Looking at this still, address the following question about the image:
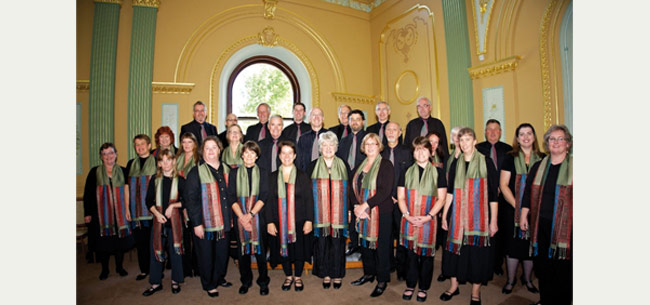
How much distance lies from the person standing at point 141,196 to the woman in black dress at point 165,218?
42 centimetres

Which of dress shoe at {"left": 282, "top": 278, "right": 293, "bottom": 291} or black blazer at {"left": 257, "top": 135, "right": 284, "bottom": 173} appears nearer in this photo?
dress shoe at {"left": 282, "top": 278, "right": 293, "bottom": 291}

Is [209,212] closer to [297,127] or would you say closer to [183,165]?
[183,165]

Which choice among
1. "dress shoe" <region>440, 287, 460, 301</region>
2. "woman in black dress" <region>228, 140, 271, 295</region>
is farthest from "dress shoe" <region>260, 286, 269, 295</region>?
"dress shoe" <region>440, 287, 460, 301</region>

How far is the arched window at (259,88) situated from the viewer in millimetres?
7945

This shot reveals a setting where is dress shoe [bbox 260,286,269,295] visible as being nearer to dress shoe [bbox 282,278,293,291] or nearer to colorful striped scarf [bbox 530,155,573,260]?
dress shoe [bbox 282,278,293,291]

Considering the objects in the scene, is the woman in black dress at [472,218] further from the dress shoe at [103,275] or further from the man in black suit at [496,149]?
the dress shoe at [103,275]

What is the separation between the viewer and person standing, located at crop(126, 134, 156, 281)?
145 inches

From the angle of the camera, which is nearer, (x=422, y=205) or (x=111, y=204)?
(x=422, y=205)

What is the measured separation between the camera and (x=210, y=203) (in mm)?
3117

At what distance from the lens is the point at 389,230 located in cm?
314

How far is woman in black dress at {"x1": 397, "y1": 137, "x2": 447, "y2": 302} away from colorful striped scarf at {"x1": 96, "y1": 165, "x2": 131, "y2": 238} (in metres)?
3.09

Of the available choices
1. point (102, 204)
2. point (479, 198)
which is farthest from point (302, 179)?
point (102, 204)

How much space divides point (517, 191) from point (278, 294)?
251 centimetres

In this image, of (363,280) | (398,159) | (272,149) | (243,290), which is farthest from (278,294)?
(398,159)
